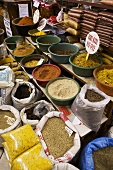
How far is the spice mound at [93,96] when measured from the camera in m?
1.41

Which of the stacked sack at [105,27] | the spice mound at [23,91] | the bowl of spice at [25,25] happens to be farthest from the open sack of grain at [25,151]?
the bowl of spice at [25,25]

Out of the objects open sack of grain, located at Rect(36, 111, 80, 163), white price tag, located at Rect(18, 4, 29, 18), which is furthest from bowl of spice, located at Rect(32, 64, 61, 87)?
white price tag, located at Rect(18, 4, 29, 18)

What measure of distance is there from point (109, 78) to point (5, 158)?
125cm

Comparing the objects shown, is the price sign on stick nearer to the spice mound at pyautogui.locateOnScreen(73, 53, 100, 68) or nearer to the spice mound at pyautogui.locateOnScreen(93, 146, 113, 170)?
the spice mound at pyautogui.locateOnScreen(73, 53, 100, 68)

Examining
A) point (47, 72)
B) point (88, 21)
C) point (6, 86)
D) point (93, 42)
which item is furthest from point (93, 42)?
point (6, 86)

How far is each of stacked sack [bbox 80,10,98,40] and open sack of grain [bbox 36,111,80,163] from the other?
93cm

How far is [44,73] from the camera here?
6.29 ft

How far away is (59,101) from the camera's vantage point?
1.56m

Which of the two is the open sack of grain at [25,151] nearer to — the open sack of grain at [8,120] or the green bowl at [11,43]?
the open sack of grain at [8,120]

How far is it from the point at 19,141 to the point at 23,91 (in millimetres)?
742

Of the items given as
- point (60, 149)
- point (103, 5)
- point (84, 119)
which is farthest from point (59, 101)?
point (103, 5)

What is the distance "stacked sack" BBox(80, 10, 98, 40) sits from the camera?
155 cm

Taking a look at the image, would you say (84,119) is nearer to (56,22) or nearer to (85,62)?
(85,62)

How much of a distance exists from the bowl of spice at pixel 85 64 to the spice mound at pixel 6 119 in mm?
834
